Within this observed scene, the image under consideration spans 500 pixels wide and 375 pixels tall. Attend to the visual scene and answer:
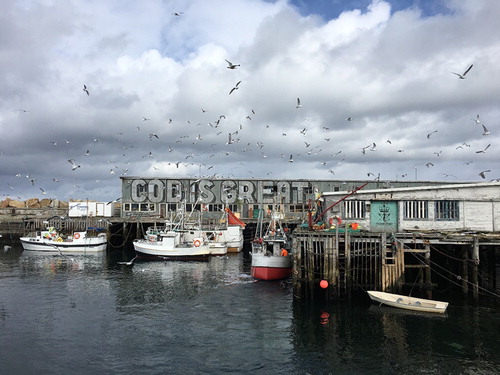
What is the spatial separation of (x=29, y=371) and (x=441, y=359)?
1921cm

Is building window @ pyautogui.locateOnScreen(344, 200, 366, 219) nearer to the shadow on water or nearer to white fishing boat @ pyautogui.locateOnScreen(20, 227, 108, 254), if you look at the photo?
the shadow on water

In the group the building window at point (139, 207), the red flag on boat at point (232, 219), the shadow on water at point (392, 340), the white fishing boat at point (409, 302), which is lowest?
the shadow on water at point (392, 340)

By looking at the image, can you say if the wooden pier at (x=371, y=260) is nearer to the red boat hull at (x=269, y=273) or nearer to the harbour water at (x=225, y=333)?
the harbour water at (x=225, y=333)

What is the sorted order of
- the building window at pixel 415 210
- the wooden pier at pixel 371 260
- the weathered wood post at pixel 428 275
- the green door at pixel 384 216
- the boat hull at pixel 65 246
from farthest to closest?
the boat hull at pixel 65 246 → the green door at pixel 384 216 → the building window at pixel 415 210 → the wooden pier at pixel 371 260 → the weathered wood post at pixel 428 275

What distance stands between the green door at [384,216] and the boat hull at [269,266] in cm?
881

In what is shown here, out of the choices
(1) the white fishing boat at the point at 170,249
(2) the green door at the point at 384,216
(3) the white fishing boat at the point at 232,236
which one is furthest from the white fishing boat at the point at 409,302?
(3) the white fishing boat at the point at 232,236

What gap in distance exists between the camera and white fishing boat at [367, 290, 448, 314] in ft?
82.6

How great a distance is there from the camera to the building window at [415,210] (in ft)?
109

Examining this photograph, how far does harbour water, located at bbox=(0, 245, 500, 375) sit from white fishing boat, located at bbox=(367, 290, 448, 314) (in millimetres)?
574

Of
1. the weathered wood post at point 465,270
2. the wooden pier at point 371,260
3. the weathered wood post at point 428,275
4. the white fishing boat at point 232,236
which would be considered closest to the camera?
the weathered wood post at point 428,275

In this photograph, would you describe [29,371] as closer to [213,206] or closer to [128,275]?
[128,275]

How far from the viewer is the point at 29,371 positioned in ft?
58.9

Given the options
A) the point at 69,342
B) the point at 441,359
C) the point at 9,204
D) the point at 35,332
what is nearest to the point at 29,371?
the point at 69,342

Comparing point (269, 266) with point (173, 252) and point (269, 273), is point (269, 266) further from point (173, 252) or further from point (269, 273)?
point (173, 252)
